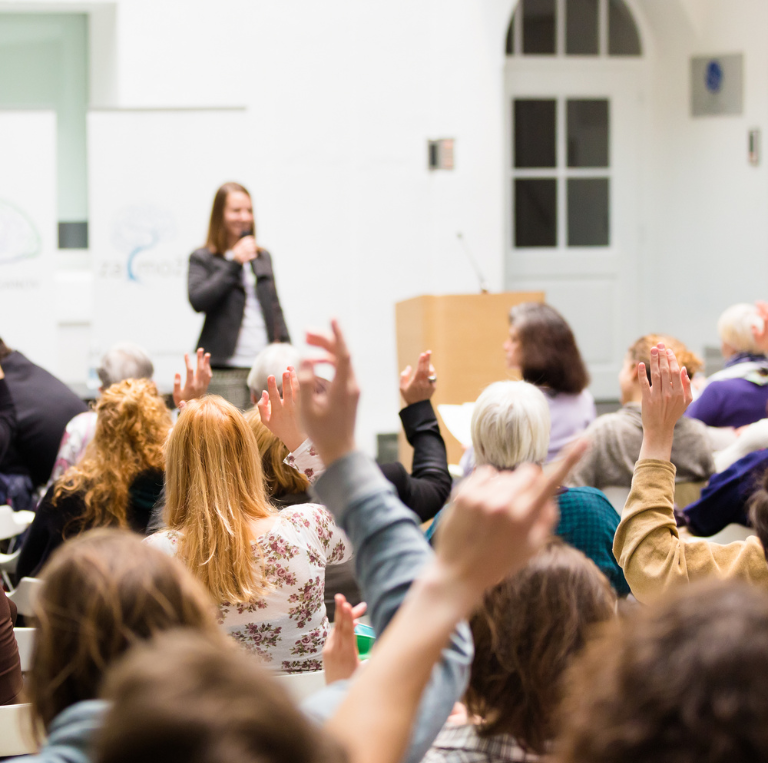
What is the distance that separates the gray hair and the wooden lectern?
143cm

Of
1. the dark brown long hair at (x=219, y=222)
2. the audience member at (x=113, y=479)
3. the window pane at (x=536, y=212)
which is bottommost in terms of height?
the audience member at (x=113, y=479)

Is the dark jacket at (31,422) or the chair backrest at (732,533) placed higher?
the dark jacket at (31,422)

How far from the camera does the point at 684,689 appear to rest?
0.67 meters

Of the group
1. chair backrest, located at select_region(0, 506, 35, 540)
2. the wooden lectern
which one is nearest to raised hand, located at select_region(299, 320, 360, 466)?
chair backrest, located at select_region(0, 506, 35, 540)

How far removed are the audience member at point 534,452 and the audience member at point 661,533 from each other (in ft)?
1.17

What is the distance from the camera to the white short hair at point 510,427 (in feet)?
6.75

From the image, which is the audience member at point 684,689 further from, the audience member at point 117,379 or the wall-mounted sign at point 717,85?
the wall-mounted sign at point 717,85

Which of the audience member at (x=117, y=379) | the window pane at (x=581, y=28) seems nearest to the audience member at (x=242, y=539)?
the audience member at (x=117, y=379)

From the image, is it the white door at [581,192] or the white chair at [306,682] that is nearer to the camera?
the white chair at [306,682]

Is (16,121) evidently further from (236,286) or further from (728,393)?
(728,393)

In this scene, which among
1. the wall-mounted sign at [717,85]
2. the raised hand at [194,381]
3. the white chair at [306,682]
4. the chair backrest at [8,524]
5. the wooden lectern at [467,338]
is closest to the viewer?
the white chair at [306,682]

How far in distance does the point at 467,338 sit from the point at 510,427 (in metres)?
2.43

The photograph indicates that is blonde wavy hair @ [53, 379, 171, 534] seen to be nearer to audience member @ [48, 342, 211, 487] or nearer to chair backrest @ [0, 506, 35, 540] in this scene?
audience member @ [48, 342, 211, 487]

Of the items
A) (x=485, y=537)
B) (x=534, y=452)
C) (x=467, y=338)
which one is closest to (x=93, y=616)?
(x=485, y=537)
